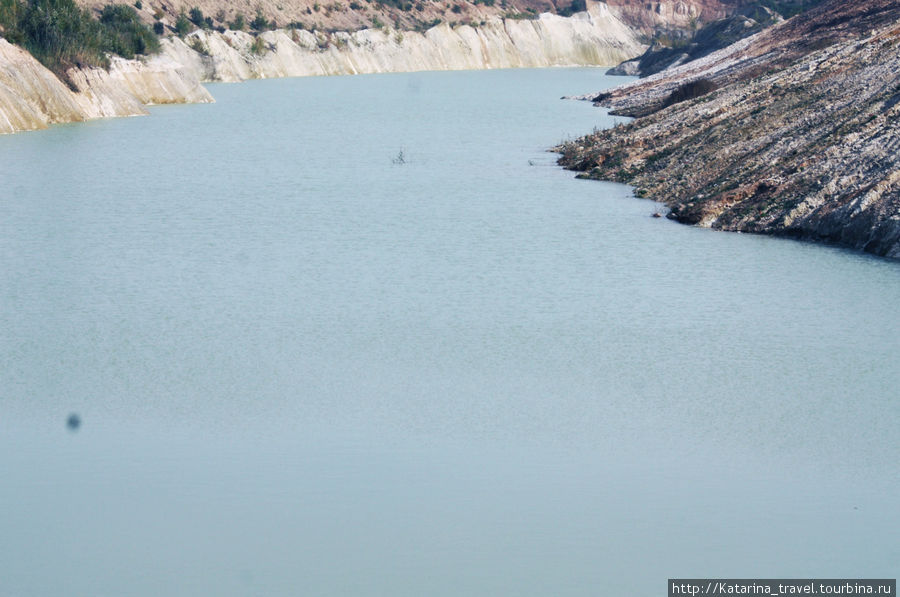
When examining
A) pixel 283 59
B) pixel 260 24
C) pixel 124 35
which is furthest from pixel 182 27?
pixel 124 35

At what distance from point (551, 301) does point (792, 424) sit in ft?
21.4

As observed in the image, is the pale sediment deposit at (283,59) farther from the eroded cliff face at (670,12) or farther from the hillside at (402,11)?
the eroded cliff face at (670,12)

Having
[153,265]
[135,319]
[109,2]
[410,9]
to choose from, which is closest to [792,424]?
[135,319]

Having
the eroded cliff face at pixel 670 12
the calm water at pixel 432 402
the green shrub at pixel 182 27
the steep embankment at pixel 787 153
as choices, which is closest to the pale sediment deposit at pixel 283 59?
the green shrub at pixel 182 27

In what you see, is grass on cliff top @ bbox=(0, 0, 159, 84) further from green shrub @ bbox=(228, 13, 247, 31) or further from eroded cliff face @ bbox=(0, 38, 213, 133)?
green shrub @ bbox=(228, 13, 247, 31)

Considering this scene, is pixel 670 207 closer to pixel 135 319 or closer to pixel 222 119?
pixel 135 319

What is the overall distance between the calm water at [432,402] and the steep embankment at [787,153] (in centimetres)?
108

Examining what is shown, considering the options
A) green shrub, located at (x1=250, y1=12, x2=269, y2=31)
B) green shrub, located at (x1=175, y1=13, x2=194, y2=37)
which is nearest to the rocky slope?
green shrub, located at (x1=250, y1=12, x2=269, y2=31)

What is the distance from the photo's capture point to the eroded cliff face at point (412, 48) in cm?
9862

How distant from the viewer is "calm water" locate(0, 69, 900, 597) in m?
11.0

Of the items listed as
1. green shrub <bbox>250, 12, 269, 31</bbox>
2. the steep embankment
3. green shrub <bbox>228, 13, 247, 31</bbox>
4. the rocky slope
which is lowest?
the rocky slope

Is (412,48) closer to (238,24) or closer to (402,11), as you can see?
(402,11)

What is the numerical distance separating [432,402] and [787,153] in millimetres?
17411

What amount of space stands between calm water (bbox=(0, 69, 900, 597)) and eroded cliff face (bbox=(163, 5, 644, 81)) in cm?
6661
